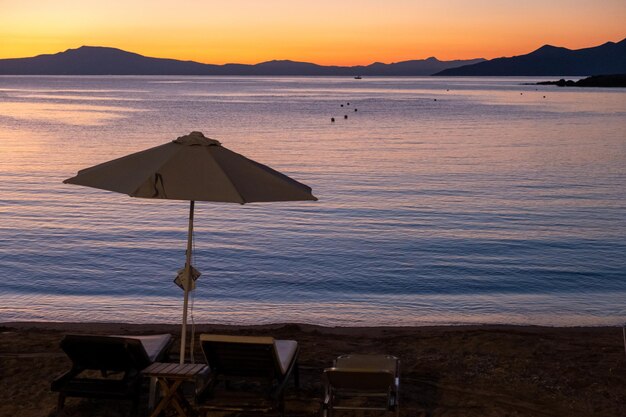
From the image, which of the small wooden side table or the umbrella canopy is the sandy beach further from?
the umbrella canopy

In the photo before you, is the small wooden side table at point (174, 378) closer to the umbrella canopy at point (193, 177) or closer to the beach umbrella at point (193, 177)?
the beach umbrella at point (193, 177)

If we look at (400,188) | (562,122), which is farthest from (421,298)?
(562,122)

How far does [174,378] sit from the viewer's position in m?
6.25

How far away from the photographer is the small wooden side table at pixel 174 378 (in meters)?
6.23

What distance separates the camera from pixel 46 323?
438 inches

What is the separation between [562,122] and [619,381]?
59261 mm

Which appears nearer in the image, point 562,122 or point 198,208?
point 198,208

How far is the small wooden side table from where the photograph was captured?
6.23m

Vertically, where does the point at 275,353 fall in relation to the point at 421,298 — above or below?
above

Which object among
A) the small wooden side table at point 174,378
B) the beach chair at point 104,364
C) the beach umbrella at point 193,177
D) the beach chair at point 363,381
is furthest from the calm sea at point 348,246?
the beach umbrella at point 193,177

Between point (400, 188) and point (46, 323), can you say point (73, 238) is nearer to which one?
point (46, 323)

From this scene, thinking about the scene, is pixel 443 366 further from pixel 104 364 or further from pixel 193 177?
pixel 193 177

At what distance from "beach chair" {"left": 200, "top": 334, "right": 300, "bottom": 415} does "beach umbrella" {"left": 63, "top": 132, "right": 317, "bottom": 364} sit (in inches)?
23.4

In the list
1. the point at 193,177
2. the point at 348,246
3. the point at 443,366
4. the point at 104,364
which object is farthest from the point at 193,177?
the point at 348,246
